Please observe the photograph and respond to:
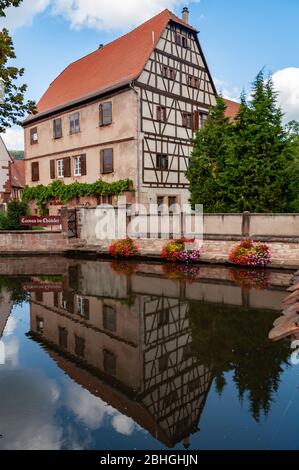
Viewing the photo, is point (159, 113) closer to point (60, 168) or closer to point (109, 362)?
point (60, 168)

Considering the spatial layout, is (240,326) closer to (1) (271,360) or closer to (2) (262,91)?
(1) (271,360)

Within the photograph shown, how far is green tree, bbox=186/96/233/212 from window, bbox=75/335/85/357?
1268 cm

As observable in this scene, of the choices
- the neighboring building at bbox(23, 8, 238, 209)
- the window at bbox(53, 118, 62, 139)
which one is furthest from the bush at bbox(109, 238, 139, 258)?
the window at bbox(53, 118, 62, 139)

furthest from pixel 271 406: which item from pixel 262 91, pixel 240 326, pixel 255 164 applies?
pixel 262 91

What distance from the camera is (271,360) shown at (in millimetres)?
6523

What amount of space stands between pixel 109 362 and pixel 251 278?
8515 millimetres

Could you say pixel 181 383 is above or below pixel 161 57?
below

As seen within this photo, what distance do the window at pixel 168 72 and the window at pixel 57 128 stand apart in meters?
8.95

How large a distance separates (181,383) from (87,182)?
21982mm

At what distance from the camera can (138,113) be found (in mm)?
23312

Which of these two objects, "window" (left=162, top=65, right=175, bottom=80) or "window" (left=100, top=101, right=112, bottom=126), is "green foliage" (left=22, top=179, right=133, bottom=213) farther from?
"window" (left=162, top=65, right=175, bottom=80)

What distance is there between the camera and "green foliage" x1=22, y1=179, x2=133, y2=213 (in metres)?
23.9

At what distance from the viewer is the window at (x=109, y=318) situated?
346 inches

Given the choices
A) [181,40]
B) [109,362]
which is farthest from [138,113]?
[109,362]
